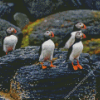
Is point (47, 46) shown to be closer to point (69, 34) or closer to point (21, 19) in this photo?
point (69, 34)

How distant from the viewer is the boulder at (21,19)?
7.98 metres

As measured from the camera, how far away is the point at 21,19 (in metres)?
8.02

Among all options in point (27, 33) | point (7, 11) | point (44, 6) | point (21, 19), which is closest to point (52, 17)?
point (44, 6)

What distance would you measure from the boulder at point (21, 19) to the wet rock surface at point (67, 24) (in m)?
1.10

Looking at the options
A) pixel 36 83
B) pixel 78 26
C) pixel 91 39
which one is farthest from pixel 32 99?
pixel 91 39

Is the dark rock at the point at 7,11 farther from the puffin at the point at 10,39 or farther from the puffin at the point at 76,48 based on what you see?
the puffin at the point at 76,48

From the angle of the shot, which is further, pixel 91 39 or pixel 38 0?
pixel 38 0

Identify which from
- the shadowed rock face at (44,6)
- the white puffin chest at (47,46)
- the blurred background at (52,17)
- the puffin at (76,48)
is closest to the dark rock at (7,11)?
the blurred background at (52,17)

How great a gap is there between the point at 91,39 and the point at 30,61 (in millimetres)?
3173

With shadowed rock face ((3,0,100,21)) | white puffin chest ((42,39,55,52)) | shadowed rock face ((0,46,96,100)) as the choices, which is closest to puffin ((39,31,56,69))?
white puffin chest ((42,39,55,52))

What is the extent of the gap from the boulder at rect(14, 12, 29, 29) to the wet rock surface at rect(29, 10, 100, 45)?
1.10m

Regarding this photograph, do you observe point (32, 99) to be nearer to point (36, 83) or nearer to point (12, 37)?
point (36, 83)

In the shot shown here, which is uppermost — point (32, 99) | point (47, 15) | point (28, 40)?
point (47, 15)

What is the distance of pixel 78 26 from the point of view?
528 cm
